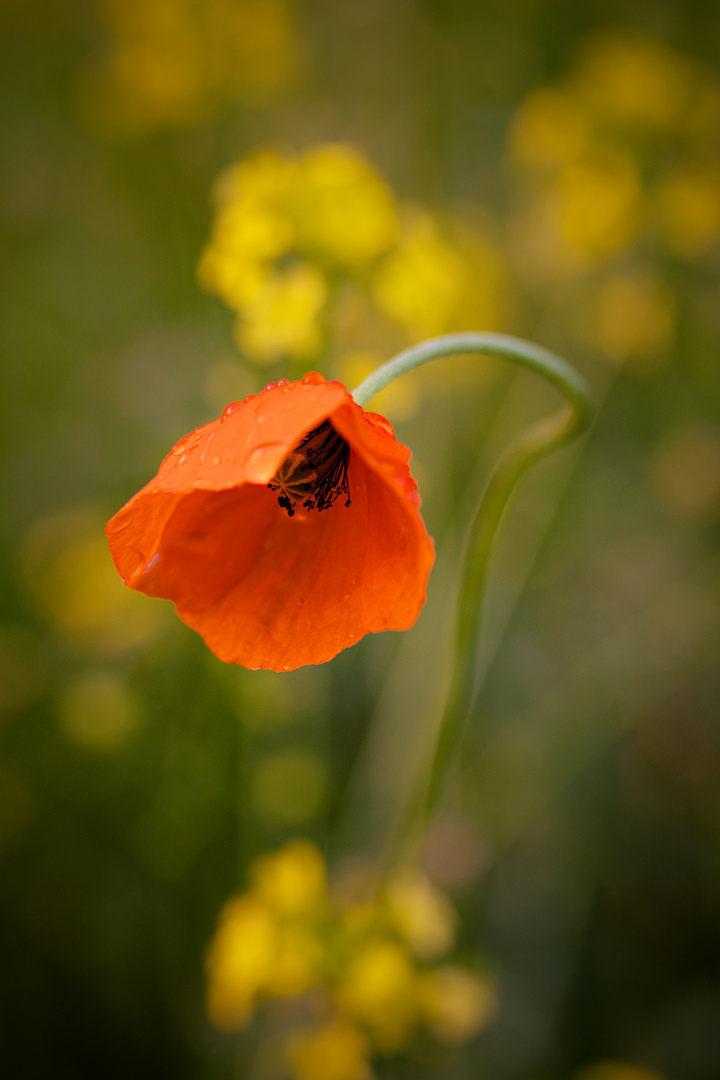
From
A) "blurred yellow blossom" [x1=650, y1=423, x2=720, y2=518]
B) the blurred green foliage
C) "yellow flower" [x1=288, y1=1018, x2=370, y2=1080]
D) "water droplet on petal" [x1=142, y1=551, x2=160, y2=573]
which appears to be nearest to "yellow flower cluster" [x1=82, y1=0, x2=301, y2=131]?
the blurred green foliage

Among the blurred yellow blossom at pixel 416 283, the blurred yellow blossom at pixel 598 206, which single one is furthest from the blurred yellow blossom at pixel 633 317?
the blurred yellow blossom at pixel 416 283

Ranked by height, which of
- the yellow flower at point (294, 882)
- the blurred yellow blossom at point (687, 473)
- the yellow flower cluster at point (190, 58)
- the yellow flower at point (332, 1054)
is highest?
the yellow flower cluster at point (190, 58)

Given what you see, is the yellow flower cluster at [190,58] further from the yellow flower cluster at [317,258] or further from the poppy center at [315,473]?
the poppy center at [315,473]

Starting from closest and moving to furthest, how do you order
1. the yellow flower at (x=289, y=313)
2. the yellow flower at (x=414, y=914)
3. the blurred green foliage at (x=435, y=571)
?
the yellow flower at (x=289, y=313), the yellow flower at (x=414, y=914), the blurred green foliage at (x=435, y=571)

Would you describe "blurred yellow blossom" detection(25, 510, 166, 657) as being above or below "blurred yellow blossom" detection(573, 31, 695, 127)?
below

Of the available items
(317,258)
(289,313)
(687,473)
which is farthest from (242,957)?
(687,473)

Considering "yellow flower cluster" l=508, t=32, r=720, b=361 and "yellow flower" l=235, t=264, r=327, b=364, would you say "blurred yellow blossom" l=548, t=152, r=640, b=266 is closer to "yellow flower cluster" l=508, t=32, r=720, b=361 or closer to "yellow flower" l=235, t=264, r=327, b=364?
"yellow flower cluster" l=508, t=32, r=720, b=361

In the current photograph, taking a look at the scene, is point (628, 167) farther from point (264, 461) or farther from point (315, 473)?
point (264, 461)
